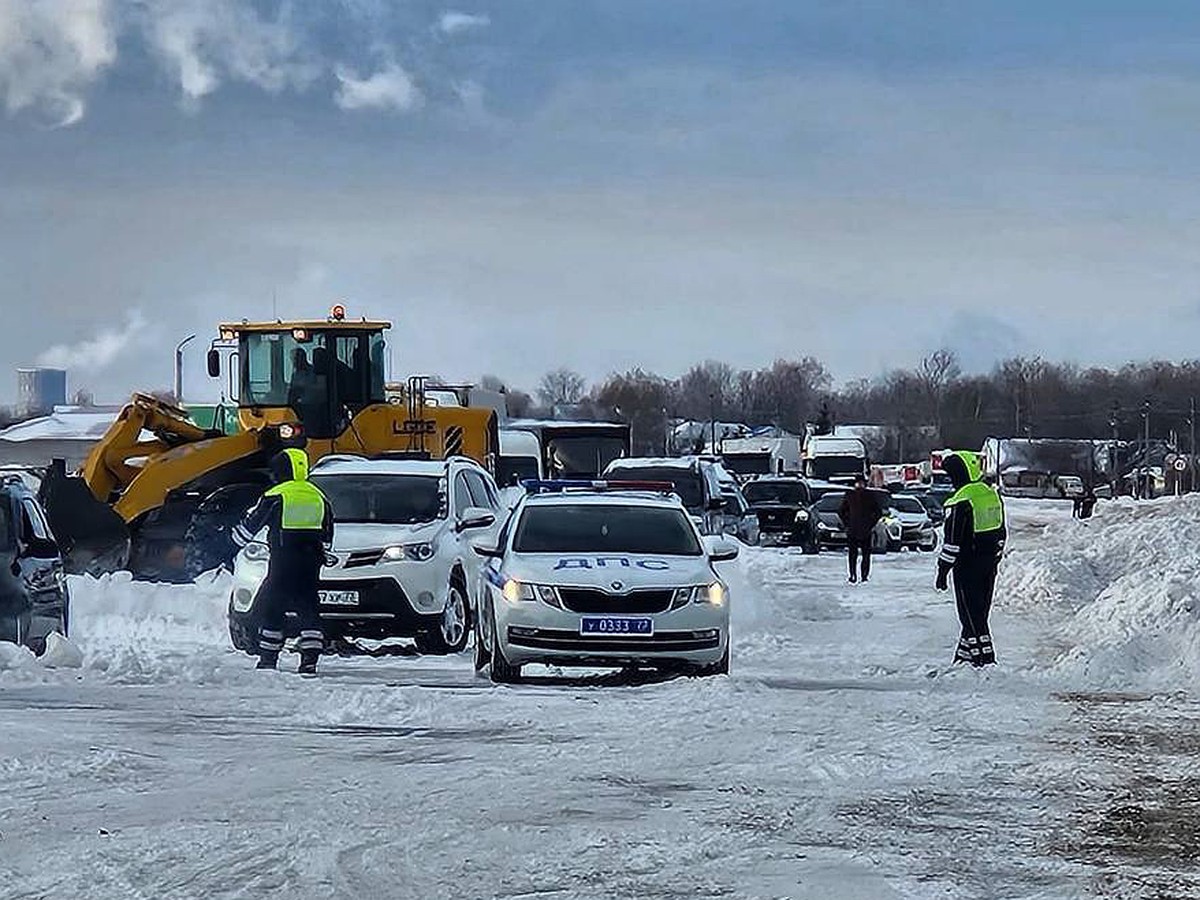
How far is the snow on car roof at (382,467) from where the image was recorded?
1881 cm

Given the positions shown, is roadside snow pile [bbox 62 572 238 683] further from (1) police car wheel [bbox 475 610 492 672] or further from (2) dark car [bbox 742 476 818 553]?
(2) dark car [bbox 742 476 818 553]

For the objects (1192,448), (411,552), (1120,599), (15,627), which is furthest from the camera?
(1192,448)

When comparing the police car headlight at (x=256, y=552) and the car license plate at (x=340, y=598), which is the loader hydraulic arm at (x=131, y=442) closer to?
the police car headlight at (x=256, y=552)

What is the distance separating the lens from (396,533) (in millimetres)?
17422

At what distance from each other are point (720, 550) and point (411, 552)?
2874mm

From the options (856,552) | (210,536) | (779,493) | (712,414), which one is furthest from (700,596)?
(712,414)

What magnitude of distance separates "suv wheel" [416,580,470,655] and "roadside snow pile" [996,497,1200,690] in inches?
204

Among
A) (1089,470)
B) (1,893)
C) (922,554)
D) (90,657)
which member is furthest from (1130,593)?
(1089,470)

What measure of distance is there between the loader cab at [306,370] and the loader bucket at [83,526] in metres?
4.29

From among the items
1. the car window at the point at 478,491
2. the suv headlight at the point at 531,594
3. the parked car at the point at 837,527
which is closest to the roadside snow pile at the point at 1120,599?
the suv headlight at the point at 531,594

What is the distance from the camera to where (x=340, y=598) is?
1706 centimetres

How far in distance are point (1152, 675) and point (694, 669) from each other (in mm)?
3673

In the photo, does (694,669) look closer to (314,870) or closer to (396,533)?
(396,533)

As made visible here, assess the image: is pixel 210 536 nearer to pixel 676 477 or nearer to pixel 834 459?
pixel 676 477
